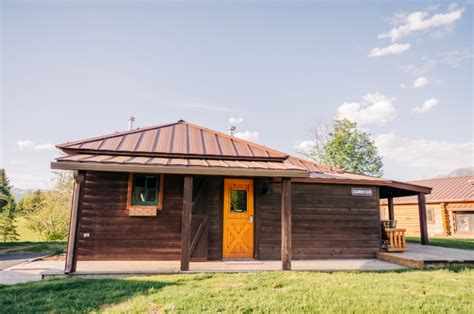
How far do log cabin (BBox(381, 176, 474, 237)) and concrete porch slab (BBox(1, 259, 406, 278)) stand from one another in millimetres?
15368

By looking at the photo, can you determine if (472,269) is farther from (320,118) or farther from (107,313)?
(320,118)

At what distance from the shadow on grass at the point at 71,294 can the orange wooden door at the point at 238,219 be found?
9.70 ft

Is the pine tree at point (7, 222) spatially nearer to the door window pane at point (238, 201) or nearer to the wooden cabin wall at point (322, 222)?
the door window pane at point (238, 201)

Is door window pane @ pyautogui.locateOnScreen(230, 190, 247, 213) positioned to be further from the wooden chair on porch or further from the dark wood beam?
the wooden chair on porch

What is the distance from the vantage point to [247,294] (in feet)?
14.0

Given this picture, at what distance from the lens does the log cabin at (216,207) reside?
7.10 m

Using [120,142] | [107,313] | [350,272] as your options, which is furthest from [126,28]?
[350,272]

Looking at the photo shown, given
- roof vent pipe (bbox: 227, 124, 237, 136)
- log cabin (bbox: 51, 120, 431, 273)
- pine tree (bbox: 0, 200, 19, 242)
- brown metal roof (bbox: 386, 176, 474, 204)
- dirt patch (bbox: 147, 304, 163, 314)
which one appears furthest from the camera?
brown metal roof (bbox: 386, 176, 474, 204)

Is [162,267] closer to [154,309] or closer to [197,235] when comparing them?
[197,235]

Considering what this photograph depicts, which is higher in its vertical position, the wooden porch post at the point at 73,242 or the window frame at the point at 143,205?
the window frame at the point at 143,205

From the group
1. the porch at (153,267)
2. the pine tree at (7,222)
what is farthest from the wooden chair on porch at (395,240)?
the pine tree at (7,222)

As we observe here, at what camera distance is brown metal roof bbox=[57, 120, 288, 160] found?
7.20 metres

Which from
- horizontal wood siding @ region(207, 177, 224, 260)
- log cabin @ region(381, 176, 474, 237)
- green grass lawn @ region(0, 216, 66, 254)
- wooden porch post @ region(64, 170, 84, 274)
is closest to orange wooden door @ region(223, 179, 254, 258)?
horizontal wood siding @ region(207, 177, 224, 260)

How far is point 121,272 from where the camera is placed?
560 cm
